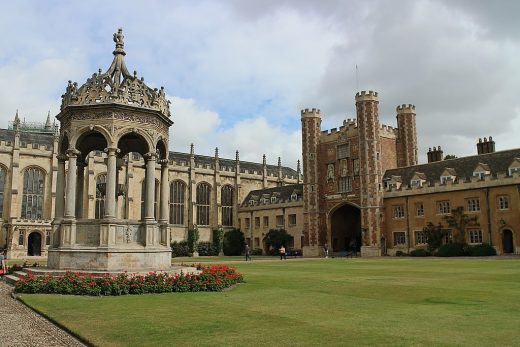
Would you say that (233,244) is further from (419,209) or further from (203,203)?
(419,209)

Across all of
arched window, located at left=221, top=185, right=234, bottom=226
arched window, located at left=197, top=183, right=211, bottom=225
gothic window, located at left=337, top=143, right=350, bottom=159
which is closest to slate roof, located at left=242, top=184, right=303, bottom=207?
arched window, located at left=221, top=185, right=234, bottom=226

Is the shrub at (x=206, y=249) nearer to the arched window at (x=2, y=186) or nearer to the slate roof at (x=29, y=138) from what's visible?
the slate roof at (x=29, y=138)

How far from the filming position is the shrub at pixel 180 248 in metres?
63.3

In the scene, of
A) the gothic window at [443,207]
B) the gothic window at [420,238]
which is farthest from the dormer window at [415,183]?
the gothic window at [420,238]

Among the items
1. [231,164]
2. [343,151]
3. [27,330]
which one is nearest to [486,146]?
[343,151]

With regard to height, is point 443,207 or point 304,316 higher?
point 443,207

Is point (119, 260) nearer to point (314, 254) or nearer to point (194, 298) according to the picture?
point (194, 298)

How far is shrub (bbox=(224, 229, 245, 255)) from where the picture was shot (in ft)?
223

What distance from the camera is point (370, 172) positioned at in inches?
1997

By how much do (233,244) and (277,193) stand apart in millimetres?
9745

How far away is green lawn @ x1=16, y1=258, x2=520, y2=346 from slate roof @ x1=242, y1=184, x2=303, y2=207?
48.5 metres

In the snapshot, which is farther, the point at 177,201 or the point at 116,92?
the point at 177,201

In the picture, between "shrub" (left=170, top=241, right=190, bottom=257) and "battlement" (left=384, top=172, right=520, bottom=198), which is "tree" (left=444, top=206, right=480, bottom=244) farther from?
"shrub" (left=170, top=241, right=190, bottom=257)

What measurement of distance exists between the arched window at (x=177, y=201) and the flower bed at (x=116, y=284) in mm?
52290
